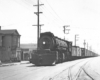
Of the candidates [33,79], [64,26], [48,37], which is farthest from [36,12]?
[33,79]

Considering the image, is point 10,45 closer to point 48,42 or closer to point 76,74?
point 48,42

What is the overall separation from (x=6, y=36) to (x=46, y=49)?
80.2 ft

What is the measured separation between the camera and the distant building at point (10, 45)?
1769 inches

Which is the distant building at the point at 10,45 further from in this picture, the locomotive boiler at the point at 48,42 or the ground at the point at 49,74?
the ground at the point at 49,74

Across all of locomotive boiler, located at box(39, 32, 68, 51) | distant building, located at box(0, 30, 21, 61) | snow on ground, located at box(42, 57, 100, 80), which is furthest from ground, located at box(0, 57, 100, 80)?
distant building, located at box(0, 30, 21, 61)

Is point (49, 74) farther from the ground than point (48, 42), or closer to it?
closer to it

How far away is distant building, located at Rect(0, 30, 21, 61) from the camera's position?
4494cm

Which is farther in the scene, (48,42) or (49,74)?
(48,42)

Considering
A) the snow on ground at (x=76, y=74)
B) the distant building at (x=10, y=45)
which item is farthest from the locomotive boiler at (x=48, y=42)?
the distant building at (x=10, y=45)

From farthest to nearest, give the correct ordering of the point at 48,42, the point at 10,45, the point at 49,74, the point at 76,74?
the point at 10,45, the point at 48,42, the point at 76,74, the point at 49,74

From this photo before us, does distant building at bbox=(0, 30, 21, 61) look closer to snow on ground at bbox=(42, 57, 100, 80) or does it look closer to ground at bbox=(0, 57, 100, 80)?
ground at bbox=(0, 57, 100, 80)

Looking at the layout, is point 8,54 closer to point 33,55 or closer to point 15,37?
point 15,37

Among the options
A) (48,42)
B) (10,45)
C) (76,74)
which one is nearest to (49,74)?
(76,74)

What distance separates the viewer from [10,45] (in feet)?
151
